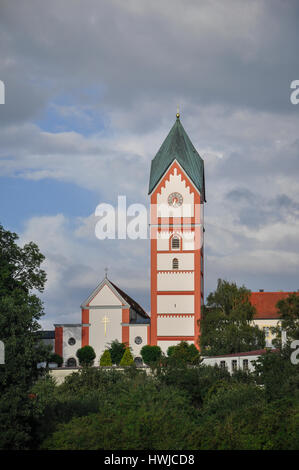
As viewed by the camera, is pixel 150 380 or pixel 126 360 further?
pixel 126 360

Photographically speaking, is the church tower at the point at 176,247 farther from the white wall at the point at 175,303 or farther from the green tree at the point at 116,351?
the green tree at the point at 116,351

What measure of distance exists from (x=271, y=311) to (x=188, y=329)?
1213cm

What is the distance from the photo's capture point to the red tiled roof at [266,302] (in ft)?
277

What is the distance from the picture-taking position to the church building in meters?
77.0

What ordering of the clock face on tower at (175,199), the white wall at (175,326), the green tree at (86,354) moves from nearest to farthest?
the green tree at (86,354), the white wall at (175,326), the clock face on tower at (175,199)

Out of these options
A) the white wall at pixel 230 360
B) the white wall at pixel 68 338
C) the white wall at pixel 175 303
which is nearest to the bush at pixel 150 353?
the white wall at pixel 175 303

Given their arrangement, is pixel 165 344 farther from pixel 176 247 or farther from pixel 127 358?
pixel 176 247

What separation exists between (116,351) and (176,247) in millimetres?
11262

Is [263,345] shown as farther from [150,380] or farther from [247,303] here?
[150,380]

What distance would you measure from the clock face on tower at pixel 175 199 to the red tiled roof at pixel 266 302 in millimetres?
12957

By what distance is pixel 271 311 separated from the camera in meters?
84.9

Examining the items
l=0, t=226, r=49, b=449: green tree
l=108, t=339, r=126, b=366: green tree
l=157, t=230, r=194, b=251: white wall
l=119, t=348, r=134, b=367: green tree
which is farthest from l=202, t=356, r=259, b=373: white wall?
l=0, t=226, r=49, b=449: green tree

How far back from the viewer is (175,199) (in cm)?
7875
